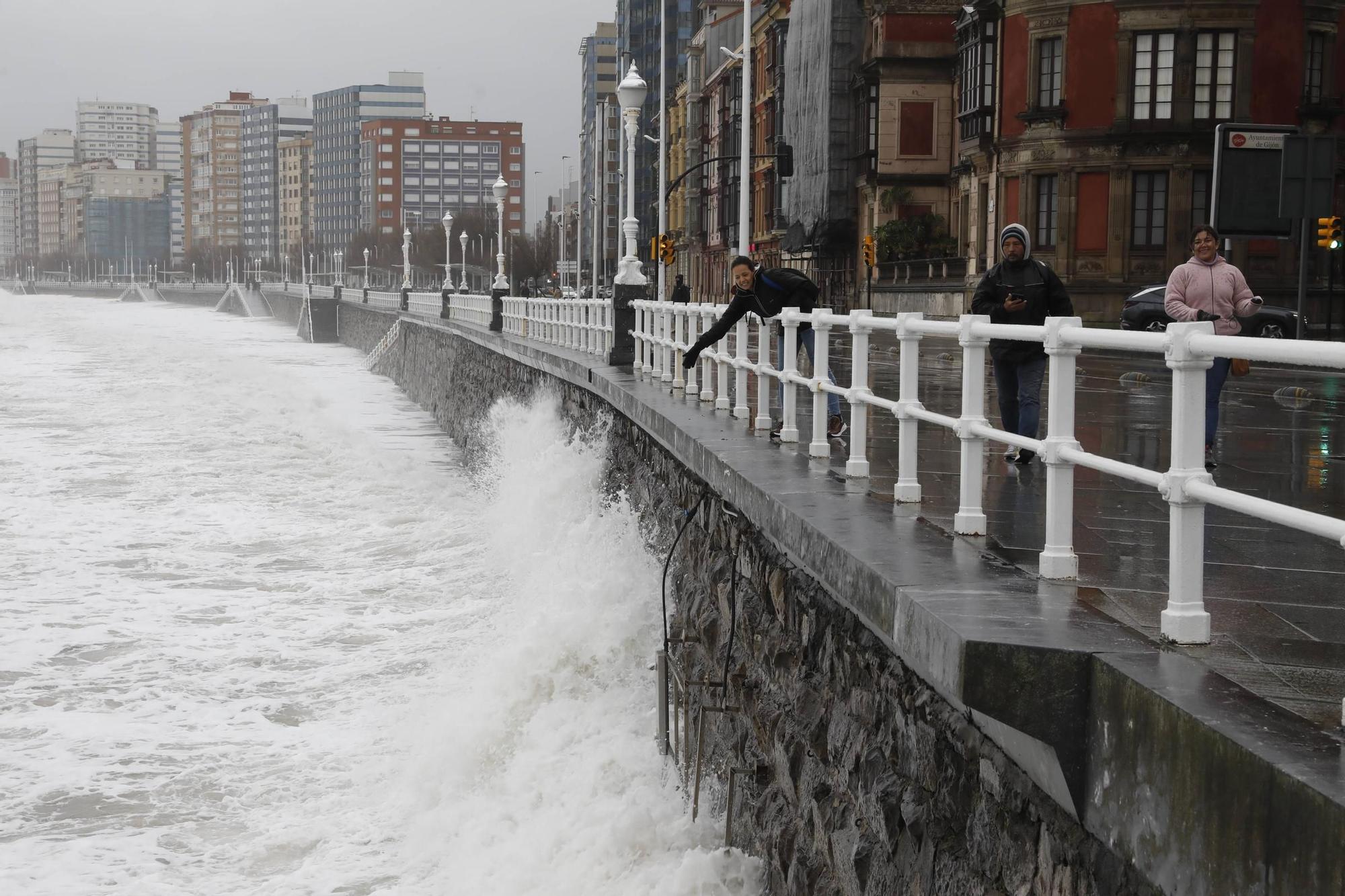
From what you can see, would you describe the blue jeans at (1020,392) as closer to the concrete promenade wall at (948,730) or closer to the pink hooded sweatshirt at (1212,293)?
the pink hooded sweatshirt at (1212,293)

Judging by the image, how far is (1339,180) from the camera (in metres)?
37.2

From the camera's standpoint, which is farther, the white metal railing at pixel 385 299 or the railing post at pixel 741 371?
the white metal railing at pixel 385 299

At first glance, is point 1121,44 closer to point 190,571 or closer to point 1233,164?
point 1233,164

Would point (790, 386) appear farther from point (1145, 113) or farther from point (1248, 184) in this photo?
point (1145, 113)

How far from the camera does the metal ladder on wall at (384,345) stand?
55.8 meters

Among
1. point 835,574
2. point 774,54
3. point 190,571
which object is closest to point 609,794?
point 835,574

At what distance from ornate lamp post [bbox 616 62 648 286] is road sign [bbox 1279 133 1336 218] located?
28.4ft

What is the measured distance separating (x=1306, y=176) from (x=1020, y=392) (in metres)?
13.0

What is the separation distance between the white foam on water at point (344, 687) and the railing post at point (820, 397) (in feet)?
7.73

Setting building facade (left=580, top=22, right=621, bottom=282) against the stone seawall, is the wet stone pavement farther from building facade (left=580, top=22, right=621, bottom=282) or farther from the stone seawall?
building facade (left=580, top=22, right=621, bottom=282)

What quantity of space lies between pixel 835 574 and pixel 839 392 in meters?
2.16

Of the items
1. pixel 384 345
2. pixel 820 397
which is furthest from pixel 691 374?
pixel 384 345

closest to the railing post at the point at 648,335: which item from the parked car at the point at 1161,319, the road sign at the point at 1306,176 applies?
the road sign at the point at 1306,176

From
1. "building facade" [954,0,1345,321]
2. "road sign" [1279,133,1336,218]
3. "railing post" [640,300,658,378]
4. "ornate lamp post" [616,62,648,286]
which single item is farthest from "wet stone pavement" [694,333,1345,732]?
"building facade" [954,0,1345,321]
